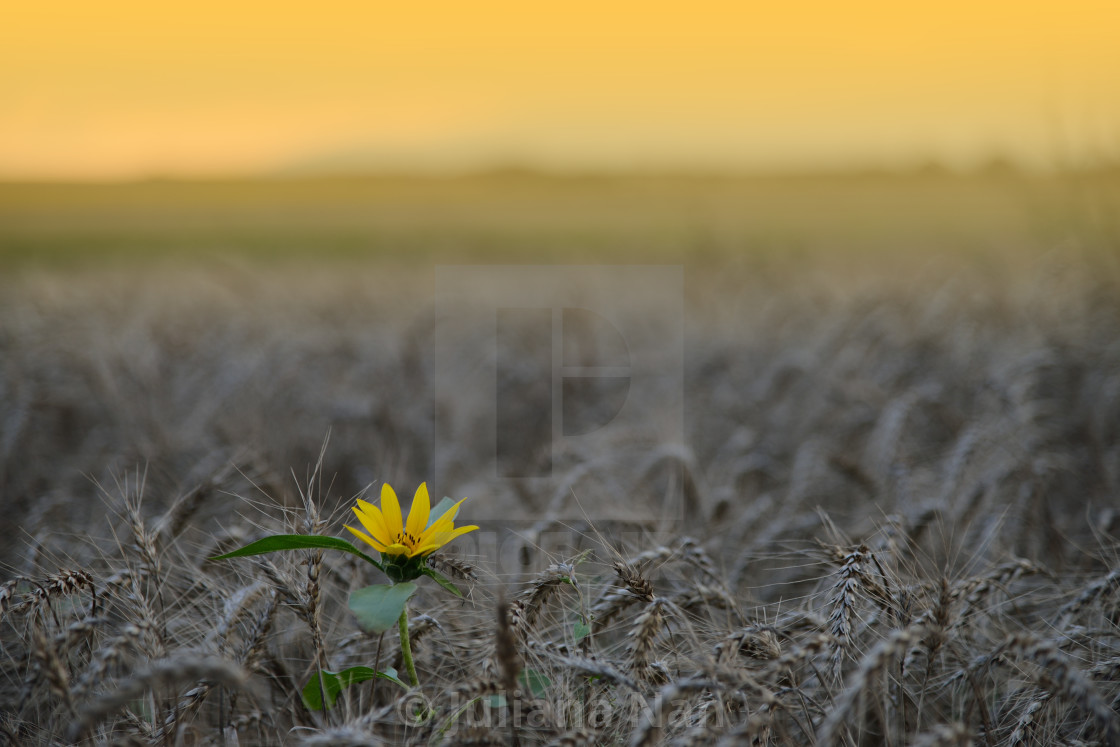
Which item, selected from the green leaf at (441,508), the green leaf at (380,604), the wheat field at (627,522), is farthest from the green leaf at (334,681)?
the green leaf at (441,508)

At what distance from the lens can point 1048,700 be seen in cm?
140

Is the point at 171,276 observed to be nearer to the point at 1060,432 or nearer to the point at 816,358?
the point at 816,358

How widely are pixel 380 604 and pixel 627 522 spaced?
46.4 inches

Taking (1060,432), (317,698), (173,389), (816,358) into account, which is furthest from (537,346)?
(317,698)

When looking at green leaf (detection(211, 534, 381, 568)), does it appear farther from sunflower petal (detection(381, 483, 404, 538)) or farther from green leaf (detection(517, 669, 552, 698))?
green leaf (detection(517, 669, 552, 698))

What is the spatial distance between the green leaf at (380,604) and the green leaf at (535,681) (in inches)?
12.8

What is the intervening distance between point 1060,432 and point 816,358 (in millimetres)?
1324

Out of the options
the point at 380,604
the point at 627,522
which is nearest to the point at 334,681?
the point at 380,604

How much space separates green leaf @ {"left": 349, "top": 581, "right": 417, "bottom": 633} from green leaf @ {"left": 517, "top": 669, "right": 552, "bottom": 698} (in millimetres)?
325

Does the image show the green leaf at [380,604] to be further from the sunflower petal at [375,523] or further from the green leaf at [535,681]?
the green leaf at [535,681]

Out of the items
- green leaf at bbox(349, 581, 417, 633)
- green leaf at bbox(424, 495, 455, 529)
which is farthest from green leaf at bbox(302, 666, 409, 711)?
green leaf at bbox(424, 495, 455, 529)

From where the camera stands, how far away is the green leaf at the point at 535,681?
1.35 metres

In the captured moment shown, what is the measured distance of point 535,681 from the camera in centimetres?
139

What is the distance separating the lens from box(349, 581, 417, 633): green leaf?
1.11m
